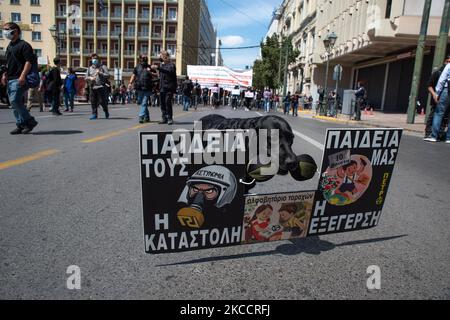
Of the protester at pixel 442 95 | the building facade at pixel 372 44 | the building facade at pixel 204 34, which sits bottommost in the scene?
the protester at pixel 442 95

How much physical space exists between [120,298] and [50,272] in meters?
0.45

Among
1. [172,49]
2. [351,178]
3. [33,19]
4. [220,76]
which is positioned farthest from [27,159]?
[33,19]

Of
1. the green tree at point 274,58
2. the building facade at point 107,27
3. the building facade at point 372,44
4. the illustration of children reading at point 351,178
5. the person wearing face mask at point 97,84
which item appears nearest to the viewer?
the illustration of children reading at point 351,178

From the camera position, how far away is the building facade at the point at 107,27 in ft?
217

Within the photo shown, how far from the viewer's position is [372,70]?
34.0 metres

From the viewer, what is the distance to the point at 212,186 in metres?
2.02

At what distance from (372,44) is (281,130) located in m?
25.6

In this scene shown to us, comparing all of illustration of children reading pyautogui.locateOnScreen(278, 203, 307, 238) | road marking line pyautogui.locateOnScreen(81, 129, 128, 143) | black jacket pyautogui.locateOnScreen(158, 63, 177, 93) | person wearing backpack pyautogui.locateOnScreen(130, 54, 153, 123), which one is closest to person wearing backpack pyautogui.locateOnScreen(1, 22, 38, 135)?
road marking line pyautogui.locateOnScreen(81, 129, 128, 143)

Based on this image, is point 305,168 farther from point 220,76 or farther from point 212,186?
point 220,76

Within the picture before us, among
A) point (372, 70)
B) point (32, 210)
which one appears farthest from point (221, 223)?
point (372, 70)

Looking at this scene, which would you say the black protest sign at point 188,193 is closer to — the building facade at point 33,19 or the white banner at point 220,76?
the white banner at point 220,76

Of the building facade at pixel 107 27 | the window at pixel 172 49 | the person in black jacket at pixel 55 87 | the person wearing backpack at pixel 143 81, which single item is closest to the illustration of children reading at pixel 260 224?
the person wearing backpack at pixel 143 81

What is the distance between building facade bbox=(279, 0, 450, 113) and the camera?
21.6m
